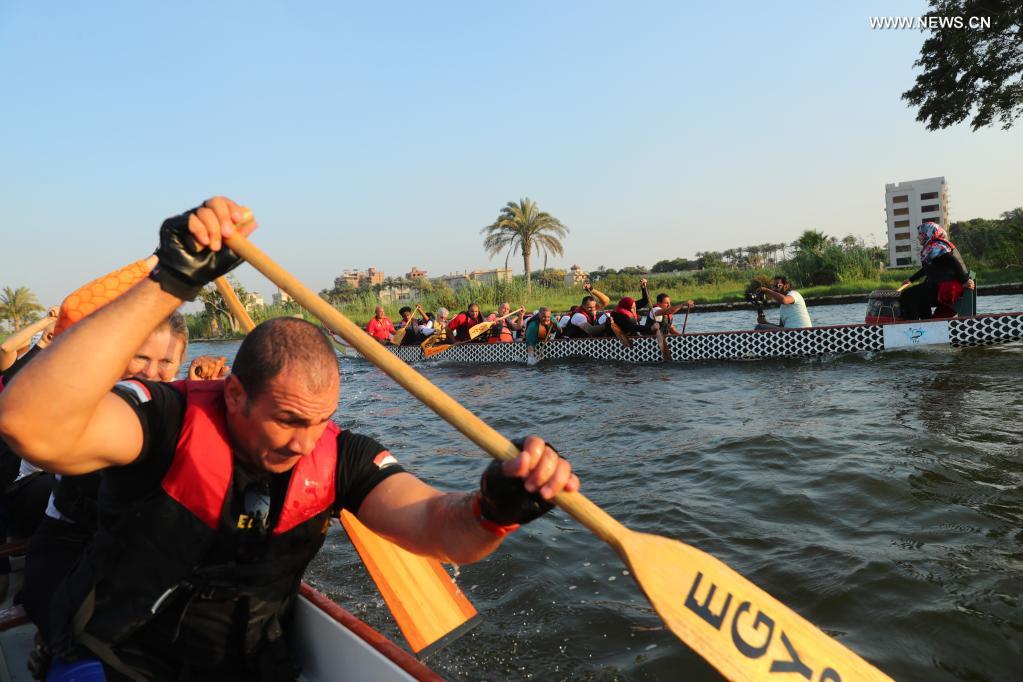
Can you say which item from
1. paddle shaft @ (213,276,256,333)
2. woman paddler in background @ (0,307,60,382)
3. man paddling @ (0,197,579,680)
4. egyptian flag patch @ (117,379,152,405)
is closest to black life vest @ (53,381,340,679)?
man paddling @ (0,197,579,680)

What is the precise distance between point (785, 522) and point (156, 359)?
431 cm

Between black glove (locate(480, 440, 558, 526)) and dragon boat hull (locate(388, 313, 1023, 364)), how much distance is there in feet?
36.5

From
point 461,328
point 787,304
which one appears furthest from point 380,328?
point 787,304

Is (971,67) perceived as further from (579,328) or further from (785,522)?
(785,522)

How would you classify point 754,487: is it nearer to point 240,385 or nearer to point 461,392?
point 240,385

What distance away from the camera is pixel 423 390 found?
2020mm

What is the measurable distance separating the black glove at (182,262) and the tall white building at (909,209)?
74.6 m

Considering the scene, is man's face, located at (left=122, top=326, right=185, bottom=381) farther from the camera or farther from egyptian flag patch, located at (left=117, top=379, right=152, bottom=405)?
the camera

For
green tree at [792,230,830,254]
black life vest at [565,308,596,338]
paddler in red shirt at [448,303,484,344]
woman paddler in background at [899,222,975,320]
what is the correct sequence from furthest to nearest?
green tree at [792,230,830,254] → paddler in red shirt at [448,303,484,344] → black life vest at [565,308,596,338] → woman paddler in background at [899,222,975,320]

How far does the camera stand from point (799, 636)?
220 cm

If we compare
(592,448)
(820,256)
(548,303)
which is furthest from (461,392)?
(820,256)

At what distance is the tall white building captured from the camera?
216ft

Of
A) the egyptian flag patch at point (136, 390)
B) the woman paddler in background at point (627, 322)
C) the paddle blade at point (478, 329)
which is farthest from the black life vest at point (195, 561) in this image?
the paddle blade at point (478, 329)

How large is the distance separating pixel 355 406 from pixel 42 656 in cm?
1070
